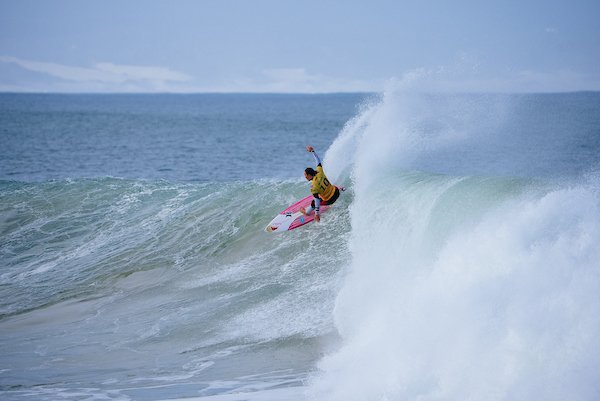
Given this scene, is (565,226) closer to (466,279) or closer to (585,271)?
(585,271)

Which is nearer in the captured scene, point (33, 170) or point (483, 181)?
point (483, 181)

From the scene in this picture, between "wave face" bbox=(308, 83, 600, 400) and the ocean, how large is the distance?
22 mm

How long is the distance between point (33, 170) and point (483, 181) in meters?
Answer: 25.7

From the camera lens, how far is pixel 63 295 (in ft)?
36.0

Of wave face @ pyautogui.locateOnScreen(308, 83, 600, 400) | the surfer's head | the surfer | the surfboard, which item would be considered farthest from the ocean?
the surfer's head

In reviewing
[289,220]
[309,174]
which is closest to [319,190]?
[309,174]

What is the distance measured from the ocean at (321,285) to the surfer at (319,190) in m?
0.39

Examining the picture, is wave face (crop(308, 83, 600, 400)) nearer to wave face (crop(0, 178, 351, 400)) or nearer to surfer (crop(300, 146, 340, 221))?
wave face (crop(0, 178, 351, 400))

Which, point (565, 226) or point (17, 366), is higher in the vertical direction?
point (565, 226)

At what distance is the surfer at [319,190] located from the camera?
37.2 feet

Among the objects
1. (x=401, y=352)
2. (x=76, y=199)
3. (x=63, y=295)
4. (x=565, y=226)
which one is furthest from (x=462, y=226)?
(x=76, y=199)

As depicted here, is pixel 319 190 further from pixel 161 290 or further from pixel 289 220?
pixel 161 290

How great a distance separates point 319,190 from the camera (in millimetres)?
11555

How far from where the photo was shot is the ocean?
5.89 m
